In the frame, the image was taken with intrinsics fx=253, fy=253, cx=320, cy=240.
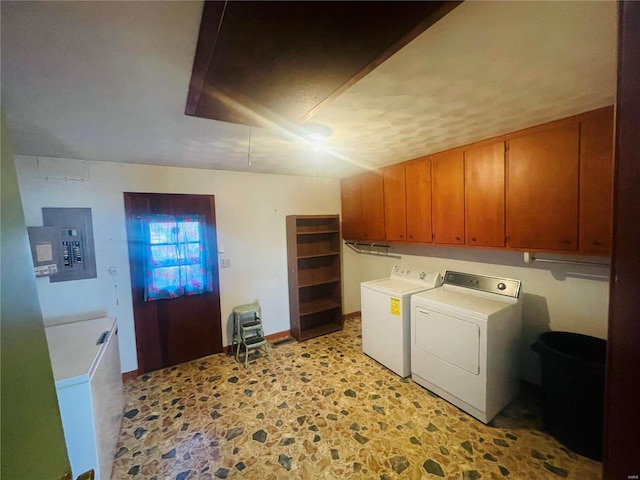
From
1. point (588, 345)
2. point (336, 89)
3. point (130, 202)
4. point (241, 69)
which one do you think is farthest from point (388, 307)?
point (130, 202)

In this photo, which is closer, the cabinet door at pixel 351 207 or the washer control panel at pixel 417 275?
the washer control panel at pixel 417 275

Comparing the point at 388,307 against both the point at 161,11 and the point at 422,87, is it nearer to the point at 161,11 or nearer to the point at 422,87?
the point at 422,87

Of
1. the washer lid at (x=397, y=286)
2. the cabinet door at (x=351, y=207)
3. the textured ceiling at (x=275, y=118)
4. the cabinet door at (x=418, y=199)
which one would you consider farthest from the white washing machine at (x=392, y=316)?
the textured ceiling at (x=275, y=118)

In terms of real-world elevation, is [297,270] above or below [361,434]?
above

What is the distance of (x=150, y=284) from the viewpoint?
112 inches

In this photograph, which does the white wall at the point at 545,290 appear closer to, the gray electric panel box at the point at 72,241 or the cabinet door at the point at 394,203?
the cabinet door at the point at 394,203

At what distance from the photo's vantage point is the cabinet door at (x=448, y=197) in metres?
2.55

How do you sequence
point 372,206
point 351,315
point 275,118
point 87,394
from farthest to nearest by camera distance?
point 351,315 < point 372,206 < point 275,118 < point 87,394

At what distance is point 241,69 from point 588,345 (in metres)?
3.12

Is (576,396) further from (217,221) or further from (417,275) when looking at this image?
(217,221)

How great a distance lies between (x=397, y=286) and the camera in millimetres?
2973

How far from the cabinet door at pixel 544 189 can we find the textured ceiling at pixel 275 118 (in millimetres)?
186

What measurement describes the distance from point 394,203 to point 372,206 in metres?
0.40

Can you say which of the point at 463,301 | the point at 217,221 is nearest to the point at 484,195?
the point at 463,301
